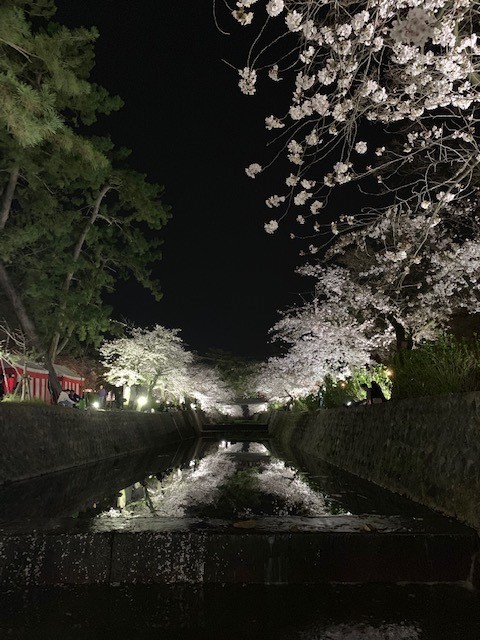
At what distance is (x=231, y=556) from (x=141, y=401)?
1060 inches

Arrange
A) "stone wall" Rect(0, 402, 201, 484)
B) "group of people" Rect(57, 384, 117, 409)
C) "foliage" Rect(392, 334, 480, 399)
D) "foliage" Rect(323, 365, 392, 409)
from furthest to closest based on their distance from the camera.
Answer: "group of people" Rect(57, 384, 117, 409) → "foliage" Rect(323, 365, 392, 409) → "stone wall" Rect(0, 402, 201, 484) → "foliage" Rect(392, 334, 480, 399)

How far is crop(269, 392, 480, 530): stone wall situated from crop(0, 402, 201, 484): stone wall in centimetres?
722

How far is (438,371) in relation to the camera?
28.4 ft

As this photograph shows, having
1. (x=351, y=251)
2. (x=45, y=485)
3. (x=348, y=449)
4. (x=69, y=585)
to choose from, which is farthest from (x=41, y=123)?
(x=351, y=251)

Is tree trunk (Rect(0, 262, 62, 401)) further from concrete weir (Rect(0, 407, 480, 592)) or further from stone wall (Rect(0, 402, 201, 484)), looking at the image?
concrete weir (Rect(0, 407, 480, 592))

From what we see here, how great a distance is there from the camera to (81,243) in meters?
21.3

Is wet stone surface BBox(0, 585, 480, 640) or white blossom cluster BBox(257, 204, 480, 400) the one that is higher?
white blossom cluster BBox(257, 204, 480, 400)

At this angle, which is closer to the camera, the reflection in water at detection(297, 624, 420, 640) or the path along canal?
the reflection in water at detection(297, 624, 420, 640)

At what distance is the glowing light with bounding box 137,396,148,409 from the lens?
30575mm

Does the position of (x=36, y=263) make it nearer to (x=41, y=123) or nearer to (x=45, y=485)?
(x=41, y=123)

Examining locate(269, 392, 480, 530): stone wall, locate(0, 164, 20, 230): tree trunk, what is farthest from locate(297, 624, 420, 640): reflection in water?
locate(0, 164, 20, 230): tree trunk

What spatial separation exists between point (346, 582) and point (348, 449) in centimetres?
845

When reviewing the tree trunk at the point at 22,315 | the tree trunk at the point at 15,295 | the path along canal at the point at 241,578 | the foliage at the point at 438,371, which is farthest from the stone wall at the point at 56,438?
the foliage at the point at 438,371

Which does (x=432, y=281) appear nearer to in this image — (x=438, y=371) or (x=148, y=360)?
(x=438, y=371)
